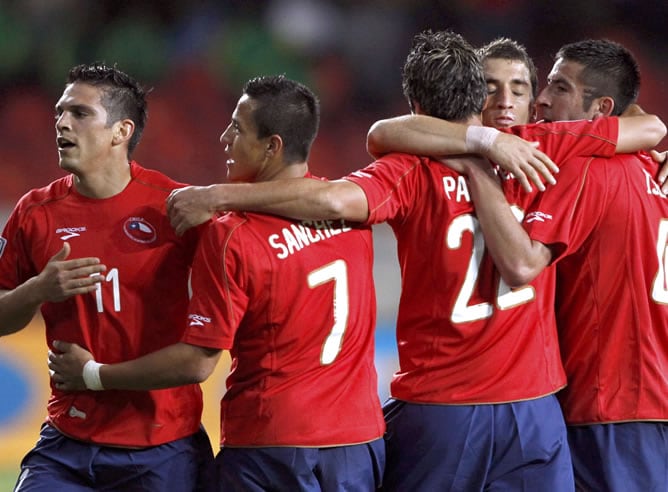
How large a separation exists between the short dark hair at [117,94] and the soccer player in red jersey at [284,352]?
2.67 ft

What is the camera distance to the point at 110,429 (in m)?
3.88

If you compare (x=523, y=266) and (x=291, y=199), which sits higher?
(x=291, y=199)

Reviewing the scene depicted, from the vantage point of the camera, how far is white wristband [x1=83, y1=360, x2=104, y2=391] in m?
3.76

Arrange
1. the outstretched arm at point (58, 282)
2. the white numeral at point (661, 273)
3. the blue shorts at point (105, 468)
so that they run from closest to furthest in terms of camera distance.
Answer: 1. the outstretched arm at point (58, 282)
2. the blue shorts at point (105, 468)
3. the white numeral at point (661, 273)

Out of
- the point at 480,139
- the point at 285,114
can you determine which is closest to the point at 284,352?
the point at 285,114

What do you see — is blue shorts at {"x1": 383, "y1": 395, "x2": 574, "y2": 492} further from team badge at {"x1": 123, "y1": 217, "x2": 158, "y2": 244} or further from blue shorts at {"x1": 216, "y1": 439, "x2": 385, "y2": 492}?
team badge at {"x1": 123, "y1": 217, "x2": 158, "y2": 244}

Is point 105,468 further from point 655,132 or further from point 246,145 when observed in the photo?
point 655,132

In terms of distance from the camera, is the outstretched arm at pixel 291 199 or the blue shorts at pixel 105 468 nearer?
the outstretched arm at pixel 291 199

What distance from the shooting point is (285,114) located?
147 inches

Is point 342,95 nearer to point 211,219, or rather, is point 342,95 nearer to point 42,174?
point 42,174

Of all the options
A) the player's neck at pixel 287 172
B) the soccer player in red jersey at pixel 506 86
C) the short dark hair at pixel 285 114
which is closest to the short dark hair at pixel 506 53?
the soccer player in red jersey at pixel 506 86

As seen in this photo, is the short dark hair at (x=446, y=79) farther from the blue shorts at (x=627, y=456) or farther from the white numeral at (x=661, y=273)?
the blue shorts at (x=627, y=456)

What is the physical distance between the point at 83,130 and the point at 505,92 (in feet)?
6.10

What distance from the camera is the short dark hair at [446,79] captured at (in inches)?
149
